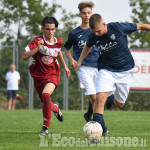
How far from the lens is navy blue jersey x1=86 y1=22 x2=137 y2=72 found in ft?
20.6

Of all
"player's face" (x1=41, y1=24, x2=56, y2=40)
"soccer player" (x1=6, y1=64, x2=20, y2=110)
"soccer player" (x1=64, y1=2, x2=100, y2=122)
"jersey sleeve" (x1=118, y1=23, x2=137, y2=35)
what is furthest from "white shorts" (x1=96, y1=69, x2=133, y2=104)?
"soccer player" (x1=6, y1=64, x2=20, y2=110)

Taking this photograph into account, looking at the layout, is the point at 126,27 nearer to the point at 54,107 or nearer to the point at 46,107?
the point at 46,107

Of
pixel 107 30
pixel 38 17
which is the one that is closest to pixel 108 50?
pixel 107 30

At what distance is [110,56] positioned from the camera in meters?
6.43

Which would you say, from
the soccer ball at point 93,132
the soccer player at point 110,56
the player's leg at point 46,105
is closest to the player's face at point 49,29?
the player's leg at point 46,105

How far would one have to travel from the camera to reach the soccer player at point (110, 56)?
20.1 ft

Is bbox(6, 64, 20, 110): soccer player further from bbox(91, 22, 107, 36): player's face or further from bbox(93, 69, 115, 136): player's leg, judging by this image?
bbox(91, 22, 107, 36): player's face

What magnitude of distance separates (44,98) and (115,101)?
1.19 meters

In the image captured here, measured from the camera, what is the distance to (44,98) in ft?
23.7

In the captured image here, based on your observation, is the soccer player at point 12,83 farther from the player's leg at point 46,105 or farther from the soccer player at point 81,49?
the player's leg at point 46,105

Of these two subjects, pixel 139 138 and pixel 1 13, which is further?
pixel 1 13

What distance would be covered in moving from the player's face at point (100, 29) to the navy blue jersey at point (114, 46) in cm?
10

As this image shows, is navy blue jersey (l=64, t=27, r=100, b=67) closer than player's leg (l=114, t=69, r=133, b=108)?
No

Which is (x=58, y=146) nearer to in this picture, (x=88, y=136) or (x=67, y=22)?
(x=88, y=136)
